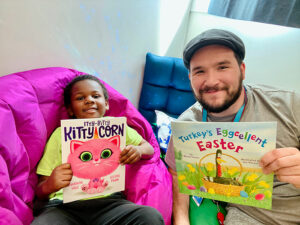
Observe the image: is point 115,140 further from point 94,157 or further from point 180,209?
point 180,209

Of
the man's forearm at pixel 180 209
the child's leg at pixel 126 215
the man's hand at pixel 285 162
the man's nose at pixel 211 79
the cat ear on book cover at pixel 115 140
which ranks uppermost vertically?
the man's nose at pixel 211 79

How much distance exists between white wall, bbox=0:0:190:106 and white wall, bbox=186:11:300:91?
0.67m

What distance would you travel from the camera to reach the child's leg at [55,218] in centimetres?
63

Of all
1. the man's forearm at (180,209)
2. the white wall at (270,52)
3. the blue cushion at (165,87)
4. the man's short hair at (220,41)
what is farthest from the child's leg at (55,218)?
the white wall at (270,52)

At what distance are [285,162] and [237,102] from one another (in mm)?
309

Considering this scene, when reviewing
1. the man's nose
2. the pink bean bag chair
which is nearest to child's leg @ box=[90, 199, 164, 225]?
the pink bean bag chair

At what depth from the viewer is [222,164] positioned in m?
0.61

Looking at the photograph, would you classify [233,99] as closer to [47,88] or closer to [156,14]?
[47,88]

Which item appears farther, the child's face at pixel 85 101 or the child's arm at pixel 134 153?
the child's face at pixel 85 101

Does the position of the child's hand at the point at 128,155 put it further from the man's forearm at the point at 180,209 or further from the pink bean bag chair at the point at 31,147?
the man's forearm at the point at 180,209

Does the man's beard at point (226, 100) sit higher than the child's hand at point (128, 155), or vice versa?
the man's beard at point (226, 100)

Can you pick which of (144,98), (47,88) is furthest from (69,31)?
(144,98)

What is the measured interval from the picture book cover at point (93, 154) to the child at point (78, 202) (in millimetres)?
31

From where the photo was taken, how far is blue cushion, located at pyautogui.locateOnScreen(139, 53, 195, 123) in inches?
60.7
